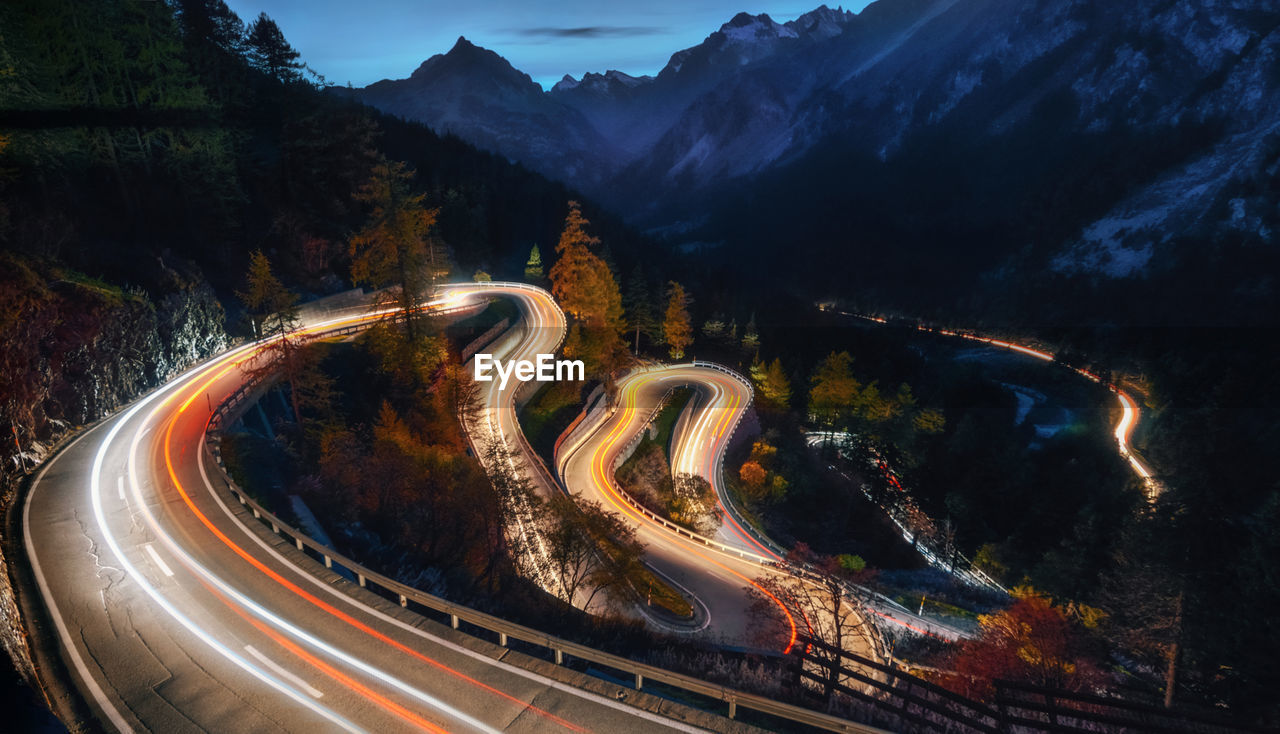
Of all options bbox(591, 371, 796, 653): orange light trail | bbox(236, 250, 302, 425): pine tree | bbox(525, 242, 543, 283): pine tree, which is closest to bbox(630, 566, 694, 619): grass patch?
bbox(591, 371, 796, 653): orange light trail

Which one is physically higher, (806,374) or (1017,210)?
(1017,210)

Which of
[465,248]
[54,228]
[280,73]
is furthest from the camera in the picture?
[465,248]

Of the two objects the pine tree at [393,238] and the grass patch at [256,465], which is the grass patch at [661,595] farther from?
the pine tree at [393,238]

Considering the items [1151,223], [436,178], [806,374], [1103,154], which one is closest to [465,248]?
[436,178]

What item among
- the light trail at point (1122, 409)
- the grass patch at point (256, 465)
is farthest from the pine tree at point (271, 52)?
the light trail at point (1122, 409)

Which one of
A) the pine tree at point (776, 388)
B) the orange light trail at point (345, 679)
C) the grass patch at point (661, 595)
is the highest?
the orange light trail at point (345, 679)

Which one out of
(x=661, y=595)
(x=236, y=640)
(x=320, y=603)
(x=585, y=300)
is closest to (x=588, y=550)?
(x=661, y=595)

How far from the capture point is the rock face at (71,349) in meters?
23.0

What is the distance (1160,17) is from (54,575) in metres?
308

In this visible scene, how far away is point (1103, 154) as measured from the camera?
183875 mm

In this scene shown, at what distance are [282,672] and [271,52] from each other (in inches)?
2613

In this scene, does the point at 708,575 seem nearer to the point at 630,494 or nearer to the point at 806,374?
the point at 630,494

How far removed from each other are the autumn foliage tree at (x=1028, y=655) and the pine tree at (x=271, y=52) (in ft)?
248

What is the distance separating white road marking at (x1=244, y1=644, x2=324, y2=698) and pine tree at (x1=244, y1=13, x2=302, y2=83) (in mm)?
63042
